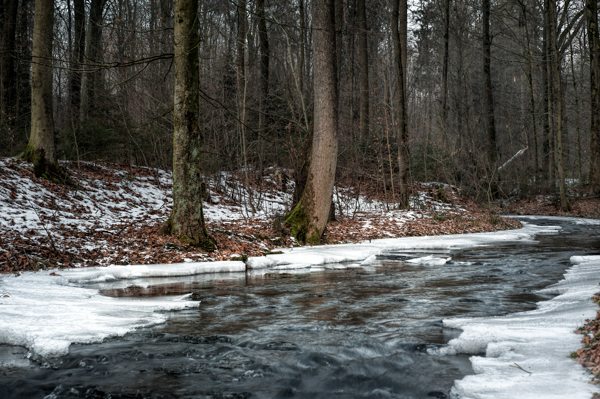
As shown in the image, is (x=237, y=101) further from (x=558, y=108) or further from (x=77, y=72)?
(x=558, y=108)

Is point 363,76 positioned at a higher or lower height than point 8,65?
higher

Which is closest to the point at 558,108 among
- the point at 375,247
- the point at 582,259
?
the point at 375,247

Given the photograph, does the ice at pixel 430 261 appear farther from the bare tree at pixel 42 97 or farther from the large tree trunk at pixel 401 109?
the bare tree at pixel 42 97

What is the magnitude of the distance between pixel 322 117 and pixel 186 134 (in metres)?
3.36

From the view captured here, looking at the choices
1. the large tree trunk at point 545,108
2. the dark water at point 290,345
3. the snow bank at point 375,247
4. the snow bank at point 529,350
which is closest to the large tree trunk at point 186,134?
the snow bank at point 375,247

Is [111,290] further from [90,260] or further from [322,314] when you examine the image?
[322,314]

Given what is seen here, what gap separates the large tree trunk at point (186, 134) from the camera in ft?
30.7

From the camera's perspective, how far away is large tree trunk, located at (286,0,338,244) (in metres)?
10.9

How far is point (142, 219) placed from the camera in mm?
12742

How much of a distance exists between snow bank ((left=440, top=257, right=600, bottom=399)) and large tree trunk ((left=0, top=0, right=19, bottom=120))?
18417mm

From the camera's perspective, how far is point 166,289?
23.3ft

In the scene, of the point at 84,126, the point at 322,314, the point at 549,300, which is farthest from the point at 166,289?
the point at 84,126

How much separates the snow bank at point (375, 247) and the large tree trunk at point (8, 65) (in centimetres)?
1347

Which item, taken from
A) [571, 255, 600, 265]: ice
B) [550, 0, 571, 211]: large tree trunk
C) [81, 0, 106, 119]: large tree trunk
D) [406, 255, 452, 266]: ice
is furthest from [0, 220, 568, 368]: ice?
[550, 0, 571, 211]: large tree trunk
